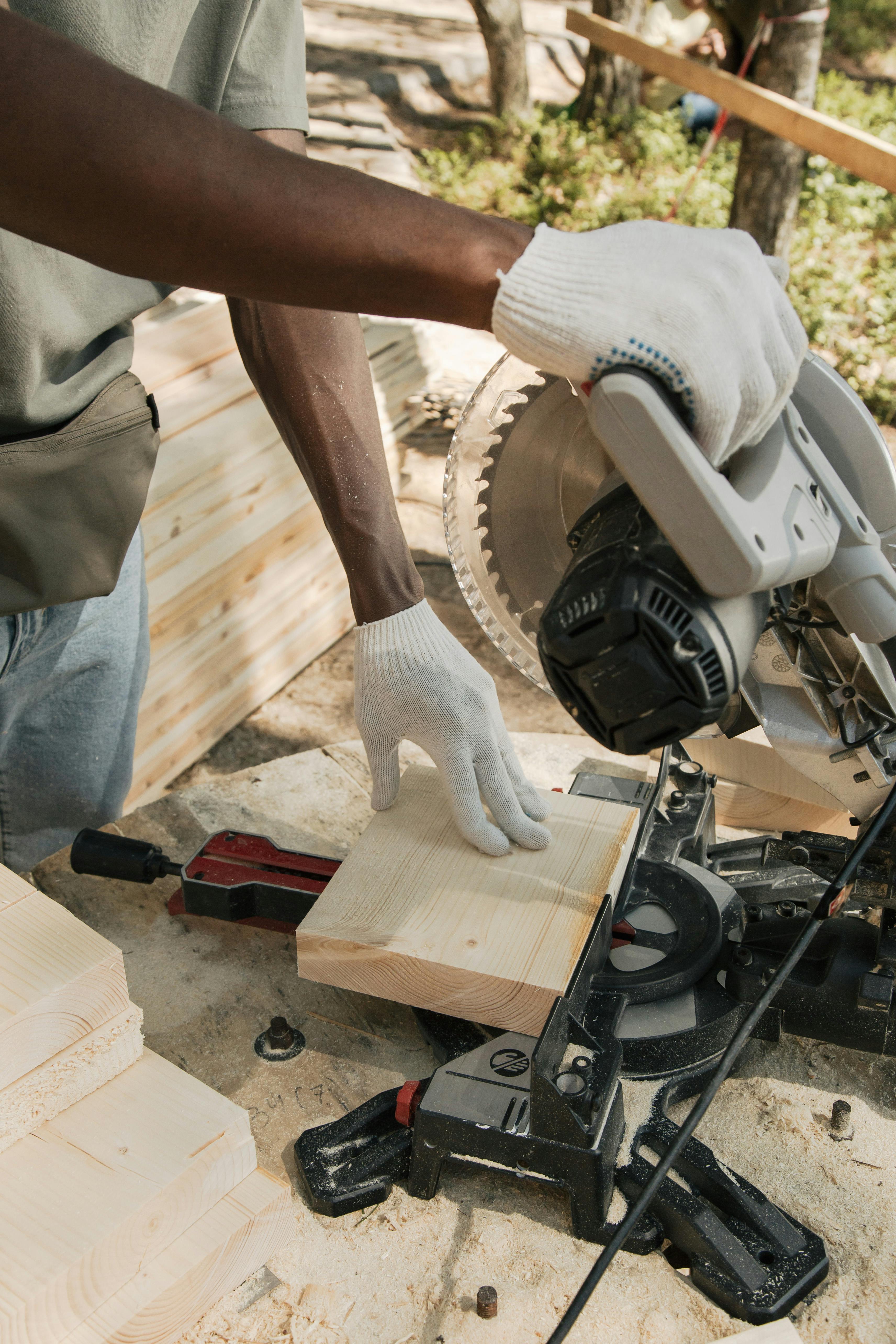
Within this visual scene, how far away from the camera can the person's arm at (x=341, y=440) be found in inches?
61.1

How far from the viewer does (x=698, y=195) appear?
29.3 feet

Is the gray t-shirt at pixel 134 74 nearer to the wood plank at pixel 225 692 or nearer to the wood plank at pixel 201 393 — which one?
the wood plank at pixel 201 393

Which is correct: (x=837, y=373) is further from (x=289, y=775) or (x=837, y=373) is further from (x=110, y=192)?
(x=289, y=775)

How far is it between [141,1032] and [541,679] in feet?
2.14

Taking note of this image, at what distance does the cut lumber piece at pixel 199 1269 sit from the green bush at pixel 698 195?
668 cm

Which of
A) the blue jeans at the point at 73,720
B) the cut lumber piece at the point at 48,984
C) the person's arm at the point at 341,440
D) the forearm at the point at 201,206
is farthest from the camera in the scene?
the blue jeans at the point at 73,720

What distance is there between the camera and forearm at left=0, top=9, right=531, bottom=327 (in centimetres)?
78

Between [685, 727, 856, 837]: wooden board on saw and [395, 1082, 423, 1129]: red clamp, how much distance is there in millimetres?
856

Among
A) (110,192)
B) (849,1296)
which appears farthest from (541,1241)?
(110,192)

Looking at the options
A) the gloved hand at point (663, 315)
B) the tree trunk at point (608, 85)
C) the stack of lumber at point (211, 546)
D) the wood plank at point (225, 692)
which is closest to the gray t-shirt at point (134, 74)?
the gloved hand at point (663, 315)

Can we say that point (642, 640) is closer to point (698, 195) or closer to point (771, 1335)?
point (771, 1335)

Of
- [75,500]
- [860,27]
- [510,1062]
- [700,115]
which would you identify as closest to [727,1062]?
[510,1062]

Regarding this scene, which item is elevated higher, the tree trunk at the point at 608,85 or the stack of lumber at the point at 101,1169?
the stack of lumber at the point at 101,1169

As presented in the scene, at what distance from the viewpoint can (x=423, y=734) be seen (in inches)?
60.6
